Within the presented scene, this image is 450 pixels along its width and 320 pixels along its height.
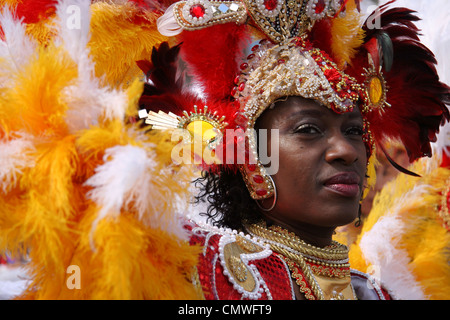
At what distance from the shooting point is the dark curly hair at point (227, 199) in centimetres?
282

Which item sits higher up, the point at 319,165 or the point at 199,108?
the point at 199,108

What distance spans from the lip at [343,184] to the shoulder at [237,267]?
0.43 m

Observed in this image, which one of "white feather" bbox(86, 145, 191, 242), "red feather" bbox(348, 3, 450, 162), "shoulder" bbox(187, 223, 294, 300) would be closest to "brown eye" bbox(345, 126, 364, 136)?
"red feather" bbox(348, 3, 450, 162)

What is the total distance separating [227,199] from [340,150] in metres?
0.73

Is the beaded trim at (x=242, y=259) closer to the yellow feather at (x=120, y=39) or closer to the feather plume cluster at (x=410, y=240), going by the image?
the yellow feather at (x=120, y=39)

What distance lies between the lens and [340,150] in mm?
2547

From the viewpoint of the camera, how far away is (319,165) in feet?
8.45

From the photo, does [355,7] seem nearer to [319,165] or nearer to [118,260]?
[319,165]

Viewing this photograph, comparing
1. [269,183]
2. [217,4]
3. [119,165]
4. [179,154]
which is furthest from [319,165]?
[119,165]

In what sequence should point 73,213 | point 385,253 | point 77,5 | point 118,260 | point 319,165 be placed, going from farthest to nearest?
point 385,253, point 319,165, point 77,5, point 73,213, point 118,260

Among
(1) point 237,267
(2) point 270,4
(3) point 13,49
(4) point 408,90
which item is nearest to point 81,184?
(3) point 13,49

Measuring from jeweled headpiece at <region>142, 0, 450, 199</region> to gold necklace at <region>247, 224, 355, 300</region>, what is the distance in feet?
0.70

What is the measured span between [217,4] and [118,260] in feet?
5.08

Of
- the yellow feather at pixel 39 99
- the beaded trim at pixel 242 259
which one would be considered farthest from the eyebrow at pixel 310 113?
the yellow feather at pixel 39 99
